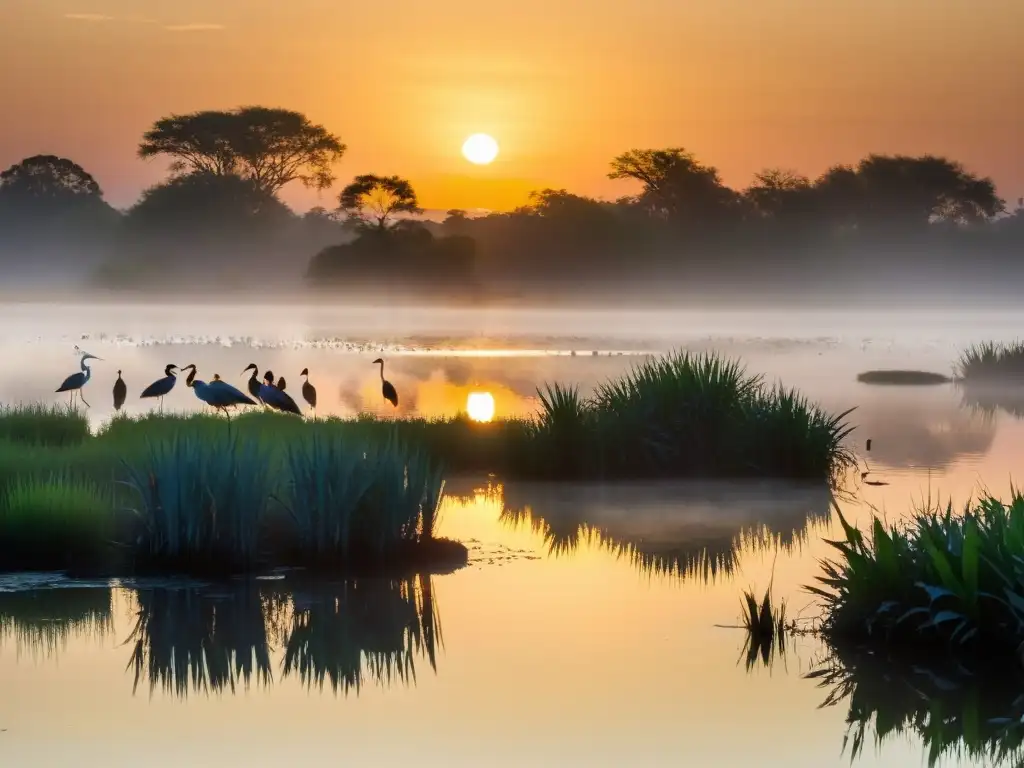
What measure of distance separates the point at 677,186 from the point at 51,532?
205ft

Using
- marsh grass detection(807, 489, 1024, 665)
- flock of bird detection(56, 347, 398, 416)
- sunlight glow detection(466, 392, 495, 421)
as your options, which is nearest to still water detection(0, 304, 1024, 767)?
marsh grass detection(807, 489, 1024, 665)

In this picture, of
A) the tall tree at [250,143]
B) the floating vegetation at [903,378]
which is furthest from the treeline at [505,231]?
the floating vegetation at [903,378]

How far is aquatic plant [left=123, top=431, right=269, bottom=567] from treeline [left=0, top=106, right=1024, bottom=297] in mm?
54976

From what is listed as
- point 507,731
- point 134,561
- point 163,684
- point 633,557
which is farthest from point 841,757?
point 134,561

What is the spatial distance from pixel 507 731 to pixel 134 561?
4010 millimetres

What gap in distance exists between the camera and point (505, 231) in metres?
76.4

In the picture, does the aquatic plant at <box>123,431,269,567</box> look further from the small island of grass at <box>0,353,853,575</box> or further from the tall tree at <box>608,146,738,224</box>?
the tall tree at <box>608,146,738,224</box>

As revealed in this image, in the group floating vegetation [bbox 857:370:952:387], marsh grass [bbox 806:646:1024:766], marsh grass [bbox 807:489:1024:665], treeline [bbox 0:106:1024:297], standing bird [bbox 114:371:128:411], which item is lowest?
marsh grass [bbox 806:646:1024:766]

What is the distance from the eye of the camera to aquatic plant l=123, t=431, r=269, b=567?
1017 centimetres

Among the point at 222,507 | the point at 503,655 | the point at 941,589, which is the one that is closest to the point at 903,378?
the point at 222,507

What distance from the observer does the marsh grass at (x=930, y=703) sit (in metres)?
6.79

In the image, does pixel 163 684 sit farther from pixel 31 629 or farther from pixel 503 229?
pixel 503 229

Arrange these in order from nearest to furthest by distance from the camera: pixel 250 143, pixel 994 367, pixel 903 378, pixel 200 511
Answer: pixel 200 511 < pixel 994 367 < pixel 903 378 < pixel 250 143

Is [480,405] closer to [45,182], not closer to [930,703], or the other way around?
[930,703]
